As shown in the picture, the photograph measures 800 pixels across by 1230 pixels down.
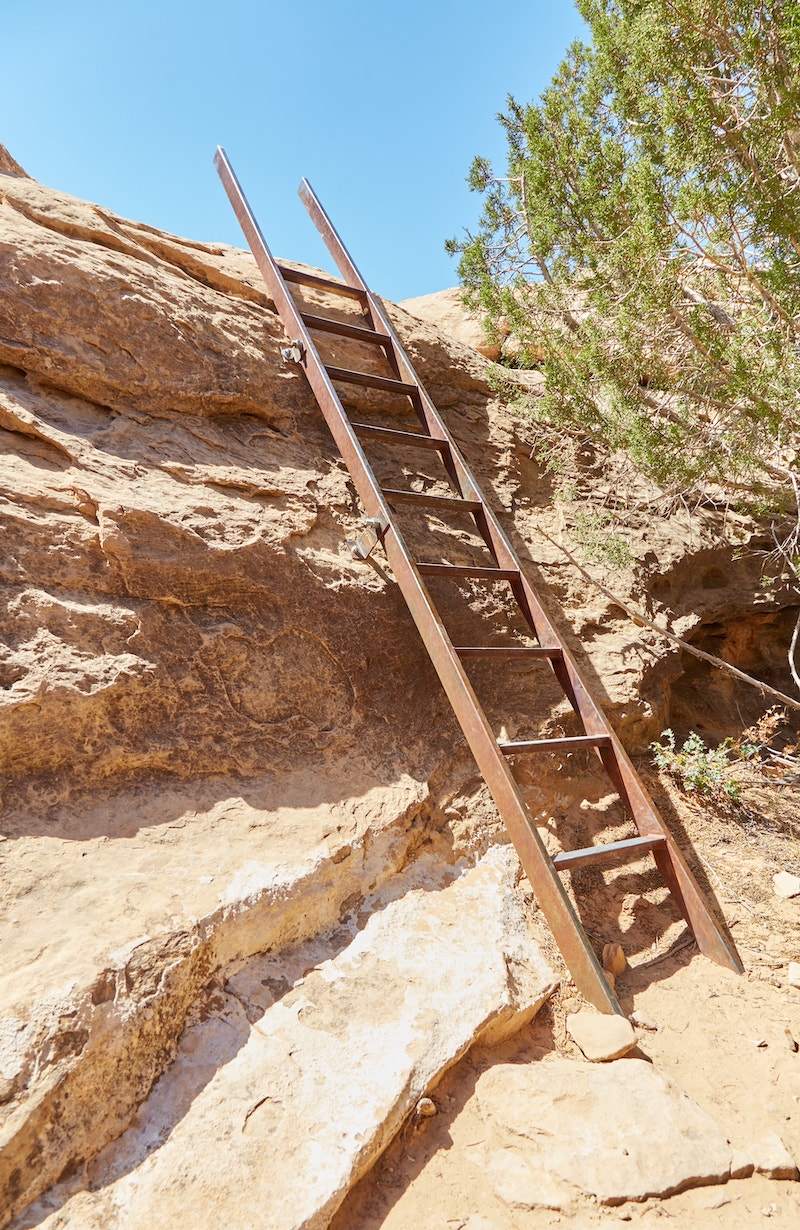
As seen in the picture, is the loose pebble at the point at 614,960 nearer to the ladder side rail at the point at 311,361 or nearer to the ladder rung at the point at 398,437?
the ladder side rail at the point at 311,361

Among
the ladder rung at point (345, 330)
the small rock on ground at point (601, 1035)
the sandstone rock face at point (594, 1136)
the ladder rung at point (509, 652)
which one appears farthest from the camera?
the ladder rung at point (345, 330)

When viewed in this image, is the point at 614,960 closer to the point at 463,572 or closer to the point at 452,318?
the point at 463,572

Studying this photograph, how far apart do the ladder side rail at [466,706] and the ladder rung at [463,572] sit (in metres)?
0.09

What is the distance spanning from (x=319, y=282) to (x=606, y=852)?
3.26m

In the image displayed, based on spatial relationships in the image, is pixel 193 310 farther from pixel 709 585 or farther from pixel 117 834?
pixel 709 585

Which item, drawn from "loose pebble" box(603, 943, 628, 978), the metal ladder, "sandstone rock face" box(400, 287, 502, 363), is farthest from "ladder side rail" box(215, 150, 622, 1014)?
"sandstone rock face" box(400, 287, 502, 363)

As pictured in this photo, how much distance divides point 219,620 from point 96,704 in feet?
1.83

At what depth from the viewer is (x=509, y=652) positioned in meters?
3.01

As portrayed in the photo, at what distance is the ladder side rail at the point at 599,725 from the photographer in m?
2.65

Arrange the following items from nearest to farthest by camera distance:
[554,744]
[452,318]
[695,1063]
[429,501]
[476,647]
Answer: [695,1063], [554,744], [476,647], [429,501], [452,318]

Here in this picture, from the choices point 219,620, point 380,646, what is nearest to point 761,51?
point 380,646

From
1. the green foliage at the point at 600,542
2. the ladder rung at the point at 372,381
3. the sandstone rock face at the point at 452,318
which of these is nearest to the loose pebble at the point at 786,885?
the green foliage at the point at 600,542

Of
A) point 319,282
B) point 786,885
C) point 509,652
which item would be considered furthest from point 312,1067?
point 319,282

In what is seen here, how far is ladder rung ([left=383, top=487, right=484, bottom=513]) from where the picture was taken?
10.8 ft
